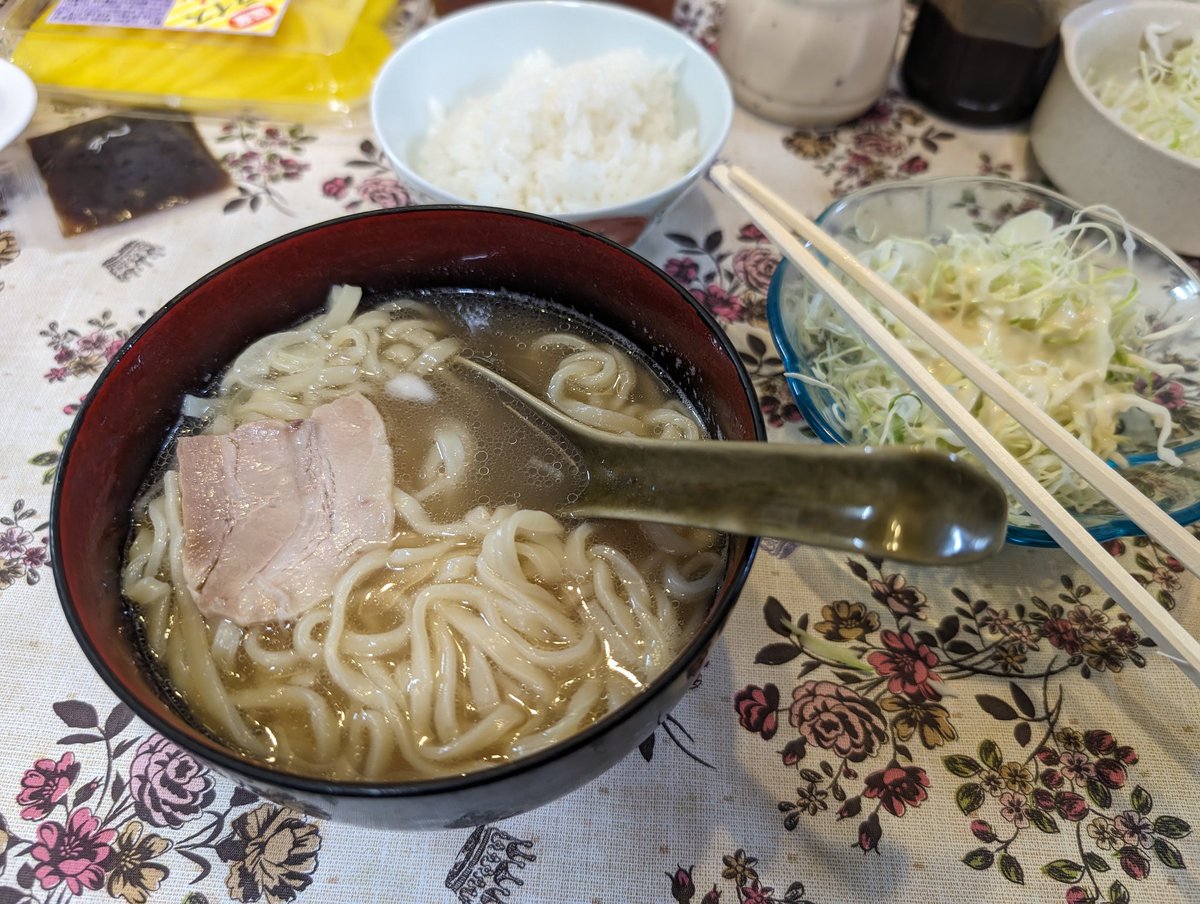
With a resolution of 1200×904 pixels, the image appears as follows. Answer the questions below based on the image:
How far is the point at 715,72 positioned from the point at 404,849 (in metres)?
1.97

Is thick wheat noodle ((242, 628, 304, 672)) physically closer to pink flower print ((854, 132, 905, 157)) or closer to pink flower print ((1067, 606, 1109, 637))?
pink flower print ((1067, 606, 1109, 637))

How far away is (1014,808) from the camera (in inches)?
48.4

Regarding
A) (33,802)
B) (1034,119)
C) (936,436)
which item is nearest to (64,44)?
(33,802)

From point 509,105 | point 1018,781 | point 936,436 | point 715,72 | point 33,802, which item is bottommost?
point 33,802

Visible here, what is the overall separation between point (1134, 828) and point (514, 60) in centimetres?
236

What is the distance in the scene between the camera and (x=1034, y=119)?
2225mm

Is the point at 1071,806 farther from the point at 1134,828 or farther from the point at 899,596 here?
the point at 899,596

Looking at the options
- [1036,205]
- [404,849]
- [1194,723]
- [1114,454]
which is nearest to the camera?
[404,849]

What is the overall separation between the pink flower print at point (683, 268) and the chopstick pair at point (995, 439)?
0.30 meters

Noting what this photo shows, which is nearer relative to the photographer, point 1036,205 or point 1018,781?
point 1018,781

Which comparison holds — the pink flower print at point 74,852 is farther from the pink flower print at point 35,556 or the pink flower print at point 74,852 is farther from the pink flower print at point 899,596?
the pink flower print at point 899,596

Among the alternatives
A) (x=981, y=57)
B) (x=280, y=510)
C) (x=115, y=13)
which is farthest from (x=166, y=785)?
(x=981, y=57)

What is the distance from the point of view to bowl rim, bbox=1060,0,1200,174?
187 centimetres

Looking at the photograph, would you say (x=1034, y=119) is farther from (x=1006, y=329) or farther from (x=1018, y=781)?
(x=1018, y=781)
